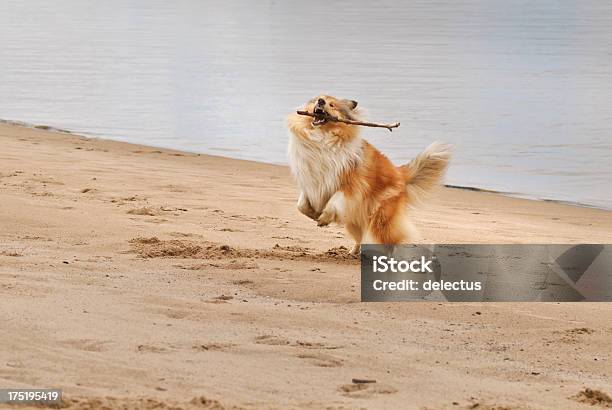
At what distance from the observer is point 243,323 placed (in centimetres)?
570

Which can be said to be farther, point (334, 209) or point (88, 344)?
point (334, 209)

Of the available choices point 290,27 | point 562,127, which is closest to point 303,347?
point 562,127

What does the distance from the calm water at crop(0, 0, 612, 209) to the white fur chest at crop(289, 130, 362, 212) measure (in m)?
4.89

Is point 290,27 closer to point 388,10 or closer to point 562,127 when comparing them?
point 388,10

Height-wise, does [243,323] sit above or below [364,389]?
above

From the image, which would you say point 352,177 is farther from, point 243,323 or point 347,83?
point 347,83

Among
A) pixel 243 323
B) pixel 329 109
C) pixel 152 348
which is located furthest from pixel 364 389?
pixel 329 109

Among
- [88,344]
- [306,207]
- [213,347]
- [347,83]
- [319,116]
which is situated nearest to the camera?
[88,344]

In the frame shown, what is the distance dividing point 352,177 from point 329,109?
19.0 inches

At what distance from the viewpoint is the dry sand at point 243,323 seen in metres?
4.70

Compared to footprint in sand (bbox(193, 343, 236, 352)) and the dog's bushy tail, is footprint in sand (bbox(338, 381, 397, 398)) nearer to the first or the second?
footprint in sand (bbox(193, 343, 236, 352))

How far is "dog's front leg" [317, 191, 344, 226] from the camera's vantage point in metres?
7.70

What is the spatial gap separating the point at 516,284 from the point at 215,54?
20.2 m

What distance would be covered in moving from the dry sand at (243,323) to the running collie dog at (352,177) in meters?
0.32
